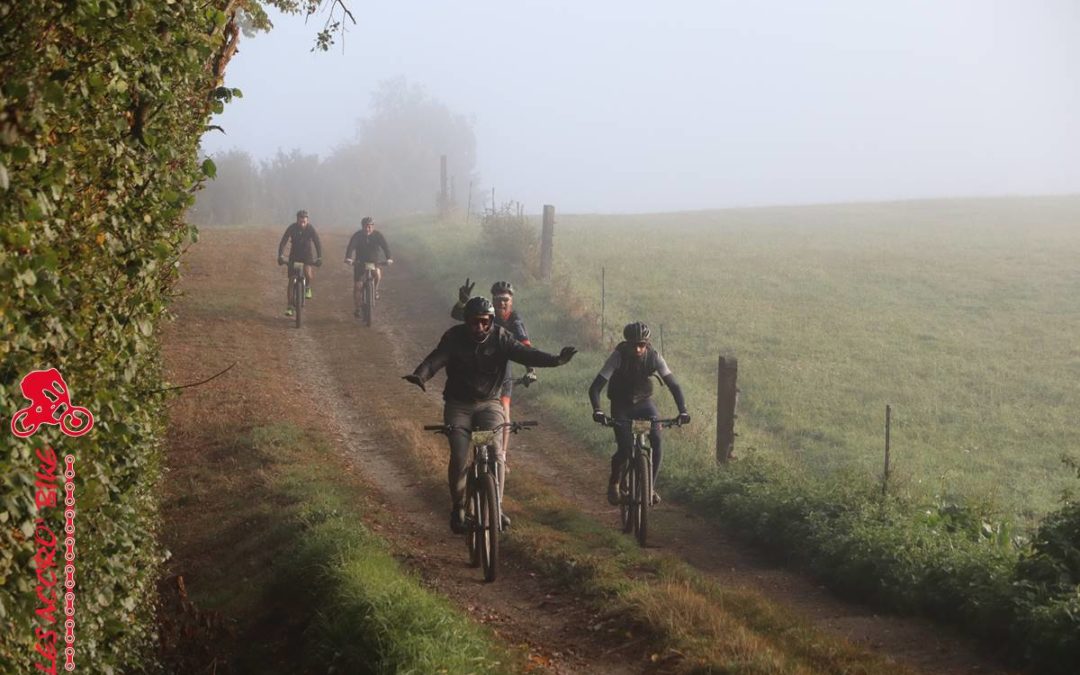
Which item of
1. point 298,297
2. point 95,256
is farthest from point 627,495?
point 298,297

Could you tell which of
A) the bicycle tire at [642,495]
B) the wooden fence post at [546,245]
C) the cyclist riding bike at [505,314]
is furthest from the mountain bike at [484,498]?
the wooden fence post at [546,245]

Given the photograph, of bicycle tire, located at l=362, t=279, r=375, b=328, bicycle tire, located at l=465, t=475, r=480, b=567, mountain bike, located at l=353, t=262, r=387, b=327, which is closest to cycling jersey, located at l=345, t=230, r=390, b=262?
mountain bike, located at l=353, t=262, r=387, b=327

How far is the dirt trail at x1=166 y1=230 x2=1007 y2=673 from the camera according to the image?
8.40m

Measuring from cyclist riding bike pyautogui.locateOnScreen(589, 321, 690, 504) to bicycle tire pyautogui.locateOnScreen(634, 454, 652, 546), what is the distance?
0.22 metres

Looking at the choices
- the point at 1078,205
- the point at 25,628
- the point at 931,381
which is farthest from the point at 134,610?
the point at 1078,205

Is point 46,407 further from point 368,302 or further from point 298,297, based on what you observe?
point 368,302

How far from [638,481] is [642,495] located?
0.19m

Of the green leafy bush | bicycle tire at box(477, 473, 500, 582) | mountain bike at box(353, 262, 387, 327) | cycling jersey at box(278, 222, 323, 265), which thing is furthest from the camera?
mountain bike at box(353, 262, 387, 327)

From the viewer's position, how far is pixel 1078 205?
2238 inches

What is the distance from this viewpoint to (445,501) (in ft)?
40.6

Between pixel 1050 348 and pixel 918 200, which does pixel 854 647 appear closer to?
pixel 1050 348

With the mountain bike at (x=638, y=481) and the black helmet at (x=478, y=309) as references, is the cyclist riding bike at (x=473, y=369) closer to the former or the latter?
→ the black helmet at (x=478, y=309)

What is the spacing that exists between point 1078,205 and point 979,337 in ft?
118

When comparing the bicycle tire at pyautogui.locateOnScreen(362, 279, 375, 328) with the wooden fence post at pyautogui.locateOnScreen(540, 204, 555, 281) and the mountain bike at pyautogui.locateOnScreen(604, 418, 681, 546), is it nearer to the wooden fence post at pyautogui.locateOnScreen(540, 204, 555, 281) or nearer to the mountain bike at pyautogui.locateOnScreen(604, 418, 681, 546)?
the wooden fence post at pyautogui.locateOnScreen(540, 204, 555, 281)
